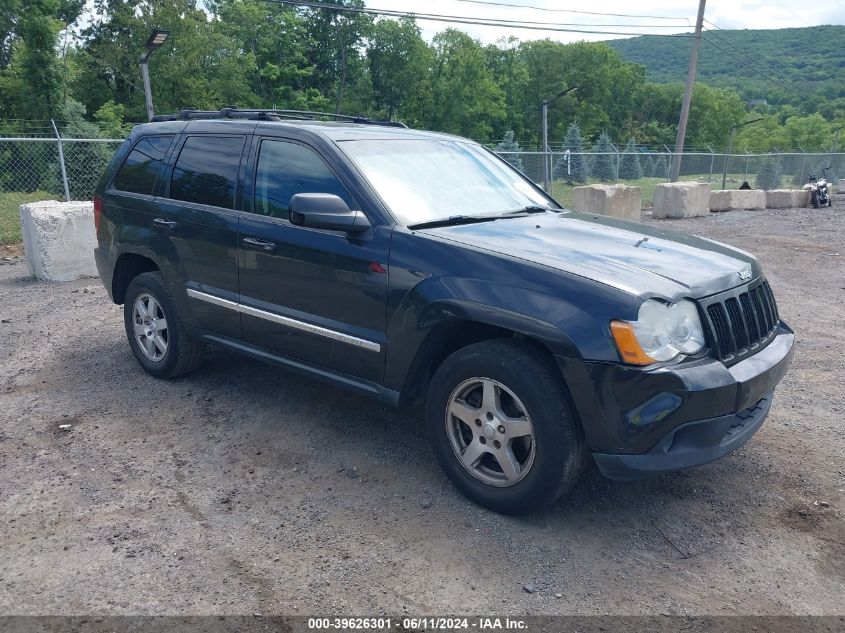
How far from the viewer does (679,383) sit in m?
3.06

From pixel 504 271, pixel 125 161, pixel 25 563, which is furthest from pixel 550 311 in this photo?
pixel 125 161

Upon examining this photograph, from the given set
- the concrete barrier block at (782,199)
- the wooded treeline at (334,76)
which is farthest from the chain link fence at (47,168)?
the concrete barrier block at (782,199)

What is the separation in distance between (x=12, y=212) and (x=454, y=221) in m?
13.5

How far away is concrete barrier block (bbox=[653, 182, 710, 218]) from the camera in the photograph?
18.1m

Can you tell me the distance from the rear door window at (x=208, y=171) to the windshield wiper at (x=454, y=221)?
1407 mm

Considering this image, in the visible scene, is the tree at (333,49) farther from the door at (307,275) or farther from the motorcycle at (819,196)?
the door at (307,275)

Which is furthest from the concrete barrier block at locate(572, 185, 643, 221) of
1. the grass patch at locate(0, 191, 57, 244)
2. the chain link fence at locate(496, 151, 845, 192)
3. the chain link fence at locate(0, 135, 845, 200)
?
the grass patch at locate(0, 191, 57, 244)

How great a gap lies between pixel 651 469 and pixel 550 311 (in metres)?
0.82

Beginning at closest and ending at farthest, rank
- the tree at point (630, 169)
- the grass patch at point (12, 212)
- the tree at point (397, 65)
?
the grass patch at point (12, 212) < the tree at point (630, 169) < the tree at point (397, 65)

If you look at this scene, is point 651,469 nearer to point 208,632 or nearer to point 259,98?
point 208,632

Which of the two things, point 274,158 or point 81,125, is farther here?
point 81,125

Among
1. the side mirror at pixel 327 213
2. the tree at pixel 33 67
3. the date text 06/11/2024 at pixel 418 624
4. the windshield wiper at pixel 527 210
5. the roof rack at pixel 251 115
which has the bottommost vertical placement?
the date text 06/11/2024 at pixel 418 624

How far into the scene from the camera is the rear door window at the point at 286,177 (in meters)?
4.15

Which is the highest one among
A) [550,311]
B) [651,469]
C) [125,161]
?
[125,161]
